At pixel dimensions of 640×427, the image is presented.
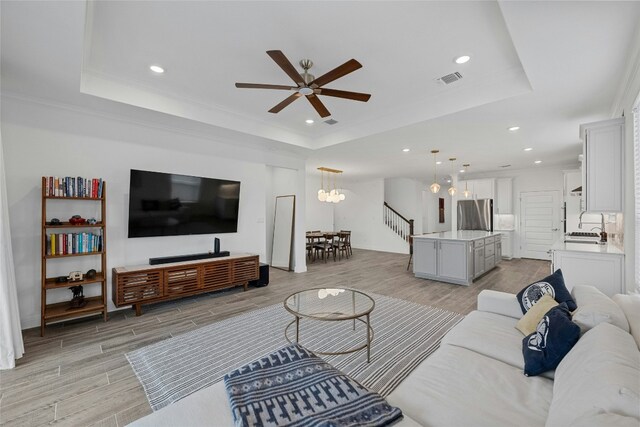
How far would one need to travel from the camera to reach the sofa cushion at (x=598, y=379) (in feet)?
2.95

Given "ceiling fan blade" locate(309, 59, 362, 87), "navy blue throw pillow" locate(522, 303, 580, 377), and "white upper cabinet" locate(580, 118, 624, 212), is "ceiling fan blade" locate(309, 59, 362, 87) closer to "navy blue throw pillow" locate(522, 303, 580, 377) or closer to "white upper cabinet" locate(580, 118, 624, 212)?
"navy blue throw pillow" locate(522, 303, 580, 377)

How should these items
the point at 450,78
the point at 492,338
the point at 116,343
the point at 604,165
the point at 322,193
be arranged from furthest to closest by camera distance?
1. the point at 322,193
2. the point at 450,78
3. the point at 604,165
4. the point at 116,343
5. the point at 492,338

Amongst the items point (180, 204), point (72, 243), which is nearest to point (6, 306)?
point (72, 243)

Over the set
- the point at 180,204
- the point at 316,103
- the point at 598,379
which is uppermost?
the point at 316,103

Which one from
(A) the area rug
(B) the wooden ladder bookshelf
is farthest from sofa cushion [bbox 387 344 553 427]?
(B) the wooden ladder bookshelf

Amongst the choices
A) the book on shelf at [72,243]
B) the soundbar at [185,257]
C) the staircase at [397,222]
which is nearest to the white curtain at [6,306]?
the book on shelf at [72,243]

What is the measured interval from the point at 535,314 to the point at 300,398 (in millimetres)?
1890

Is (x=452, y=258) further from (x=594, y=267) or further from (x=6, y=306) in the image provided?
(x=6, y=306)

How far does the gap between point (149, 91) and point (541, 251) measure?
1010cm

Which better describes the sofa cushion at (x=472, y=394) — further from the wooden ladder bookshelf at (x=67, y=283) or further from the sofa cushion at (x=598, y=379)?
the wooden ladder bookshelf at (x=67, y=283)

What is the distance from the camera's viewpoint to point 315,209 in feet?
34.6

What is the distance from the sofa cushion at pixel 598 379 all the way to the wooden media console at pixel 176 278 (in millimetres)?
4231

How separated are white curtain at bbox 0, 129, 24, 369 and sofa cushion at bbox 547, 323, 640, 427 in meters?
4.00

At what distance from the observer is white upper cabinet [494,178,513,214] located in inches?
328
